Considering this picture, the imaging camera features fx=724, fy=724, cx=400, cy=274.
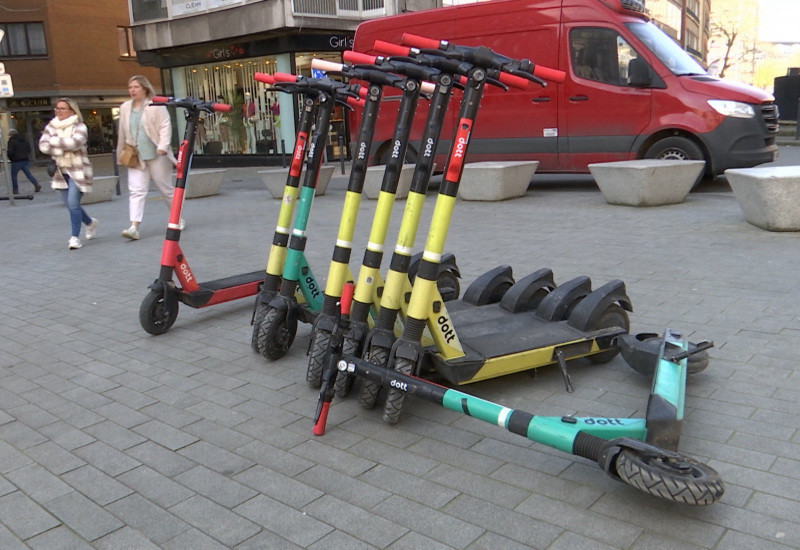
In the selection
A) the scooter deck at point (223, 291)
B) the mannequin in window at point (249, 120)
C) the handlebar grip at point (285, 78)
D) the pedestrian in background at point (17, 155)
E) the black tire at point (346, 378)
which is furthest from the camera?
the mannequin in window at point (249, 120)

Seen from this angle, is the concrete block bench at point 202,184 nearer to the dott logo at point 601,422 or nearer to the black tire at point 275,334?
the black tire at point 275,334

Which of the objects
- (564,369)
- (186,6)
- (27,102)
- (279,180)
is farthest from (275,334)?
(27,102)

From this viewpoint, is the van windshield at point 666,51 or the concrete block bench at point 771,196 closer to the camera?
the concrete block bench at point 771,196

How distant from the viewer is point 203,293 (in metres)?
5.49

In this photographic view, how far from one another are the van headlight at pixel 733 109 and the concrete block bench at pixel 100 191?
445 inches

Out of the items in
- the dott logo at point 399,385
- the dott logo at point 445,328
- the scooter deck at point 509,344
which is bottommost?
the scooter deck at point 509,344

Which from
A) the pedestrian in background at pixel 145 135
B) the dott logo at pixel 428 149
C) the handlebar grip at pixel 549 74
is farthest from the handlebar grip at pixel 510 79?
the pedestrian in background at pixel 145 135

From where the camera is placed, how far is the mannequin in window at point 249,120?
80.0 feet

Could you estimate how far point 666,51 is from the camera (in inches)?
437

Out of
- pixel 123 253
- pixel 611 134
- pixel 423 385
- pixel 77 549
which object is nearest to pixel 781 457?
pixel 423 385

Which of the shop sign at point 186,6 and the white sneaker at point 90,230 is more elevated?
the shop sign at point 186,6

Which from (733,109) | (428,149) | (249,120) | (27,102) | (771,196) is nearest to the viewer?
(428,149)

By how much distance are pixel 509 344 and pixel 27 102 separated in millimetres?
38039

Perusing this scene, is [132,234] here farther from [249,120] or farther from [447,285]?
[249,120]
